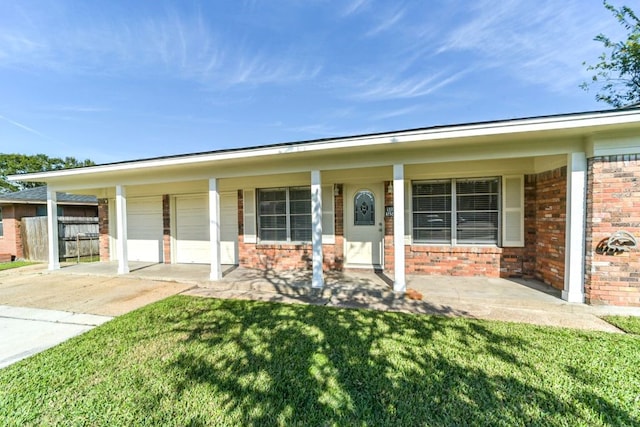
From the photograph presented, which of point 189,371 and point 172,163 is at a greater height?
point 172,163

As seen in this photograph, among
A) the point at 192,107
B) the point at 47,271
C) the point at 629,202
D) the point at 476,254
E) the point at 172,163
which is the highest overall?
the point at 192,107

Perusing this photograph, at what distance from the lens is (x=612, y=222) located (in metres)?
4.03

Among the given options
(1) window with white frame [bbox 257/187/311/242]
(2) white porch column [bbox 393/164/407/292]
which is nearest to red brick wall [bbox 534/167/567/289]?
(2) white porch column [bbox 393/164/407/292]

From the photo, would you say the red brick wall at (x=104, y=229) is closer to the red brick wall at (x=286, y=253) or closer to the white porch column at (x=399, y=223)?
the red brick wall at (x=286, y=253)

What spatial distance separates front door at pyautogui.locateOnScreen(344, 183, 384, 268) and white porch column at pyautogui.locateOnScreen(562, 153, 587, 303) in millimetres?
3505

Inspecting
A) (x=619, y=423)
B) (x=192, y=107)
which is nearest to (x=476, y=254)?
(x=619, y=423)

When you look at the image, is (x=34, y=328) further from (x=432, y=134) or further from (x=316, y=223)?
(x=432, y=134)

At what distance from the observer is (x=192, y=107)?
39.4 feet

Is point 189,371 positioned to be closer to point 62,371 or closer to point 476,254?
point 62,371

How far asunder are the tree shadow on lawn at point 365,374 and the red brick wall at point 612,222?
2209 millimetres

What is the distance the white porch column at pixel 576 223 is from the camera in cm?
419

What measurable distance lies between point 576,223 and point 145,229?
1105 cm

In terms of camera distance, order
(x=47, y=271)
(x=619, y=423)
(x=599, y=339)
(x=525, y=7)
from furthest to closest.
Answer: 1. (x=47, y=271)
2. (x=525, y=7)
3. (x=599, y=339)
4. (x=619, y=423)

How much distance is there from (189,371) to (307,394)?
1.22 metres
